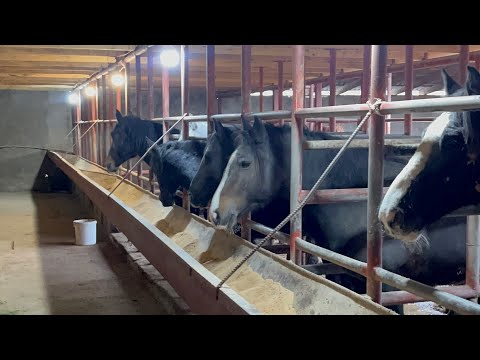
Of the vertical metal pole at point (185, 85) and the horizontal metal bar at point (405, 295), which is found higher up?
the vertical metal pole at point (185, 85)

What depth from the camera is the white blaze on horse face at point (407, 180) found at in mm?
2229

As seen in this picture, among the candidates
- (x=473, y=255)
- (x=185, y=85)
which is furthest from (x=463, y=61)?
(x=473, y=255)

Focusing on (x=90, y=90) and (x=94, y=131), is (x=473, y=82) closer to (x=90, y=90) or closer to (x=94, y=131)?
(x=94, y=131)

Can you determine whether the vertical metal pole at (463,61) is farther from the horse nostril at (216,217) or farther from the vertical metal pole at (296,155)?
the horse nostril at (216,217)

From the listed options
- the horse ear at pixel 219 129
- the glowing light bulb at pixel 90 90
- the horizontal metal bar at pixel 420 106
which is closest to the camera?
the horizontal metal bar at pixel 420 106

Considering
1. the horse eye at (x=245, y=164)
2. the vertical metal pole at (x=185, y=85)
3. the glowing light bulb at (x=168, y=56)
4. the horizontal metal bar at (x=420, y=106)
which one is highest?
the glowing light bulb at (x=168, y=56)

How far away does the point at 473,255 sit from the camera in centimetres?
291

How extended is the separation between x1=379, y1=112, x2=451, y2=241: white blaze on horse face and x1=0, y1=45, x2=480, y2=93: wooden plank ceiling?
4680 millimetres

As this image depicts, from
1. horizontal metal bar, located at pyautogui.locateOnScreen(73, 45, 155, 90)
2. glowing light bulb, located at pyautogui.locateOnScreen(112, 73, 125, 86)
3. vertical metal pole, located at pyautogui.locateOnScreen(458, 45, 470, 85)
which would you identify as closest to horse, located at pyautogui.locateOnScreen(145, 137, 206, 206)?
horizontal metal bar, located at pyautogui.locateOnScreen(73, 45, 155, 90)

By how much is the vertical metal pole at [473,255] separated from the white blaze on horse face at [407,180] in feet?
2.29

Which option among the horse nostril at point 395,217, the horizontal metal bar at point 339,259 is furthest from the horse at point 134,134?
the horse nostril at point 395,217
